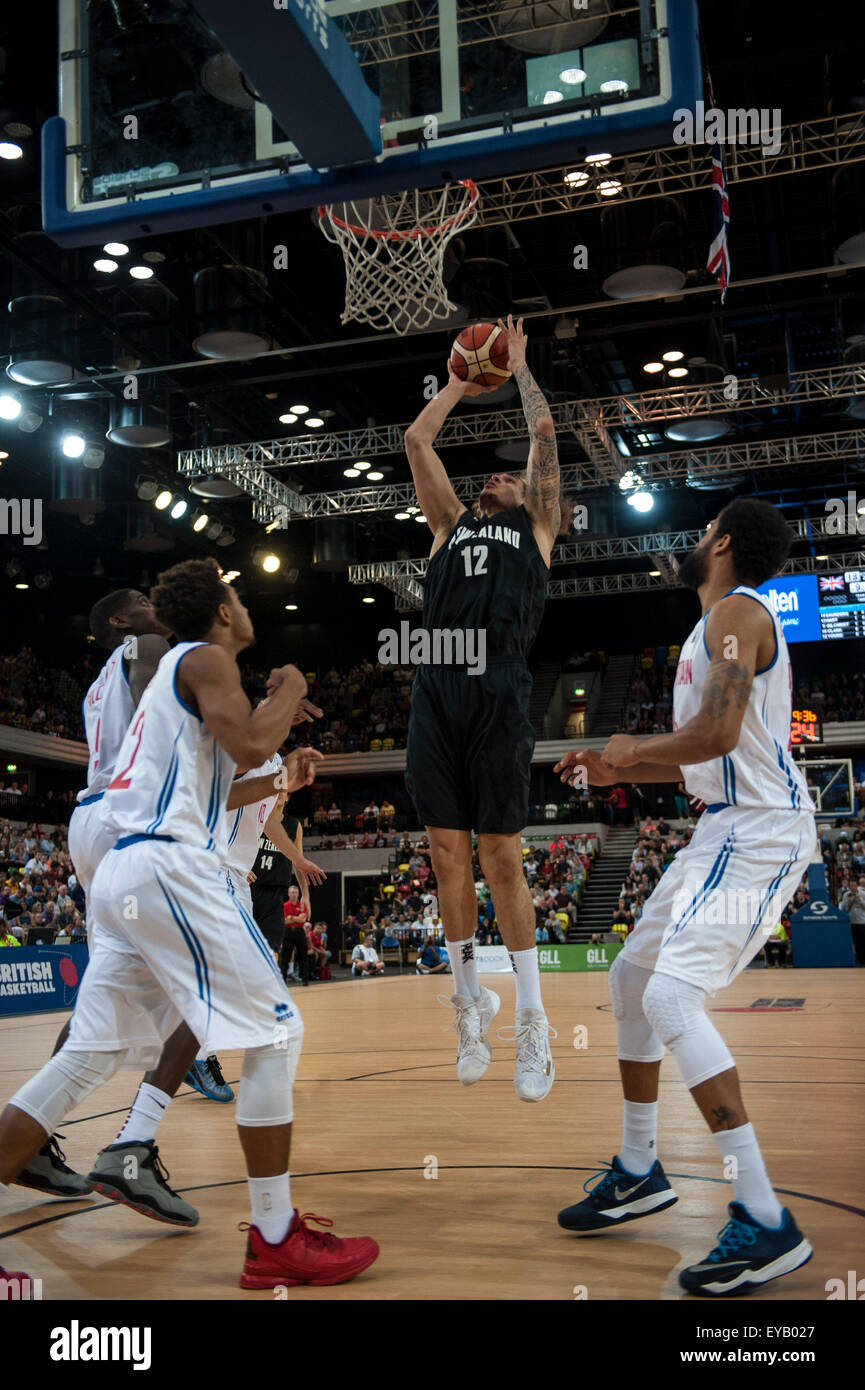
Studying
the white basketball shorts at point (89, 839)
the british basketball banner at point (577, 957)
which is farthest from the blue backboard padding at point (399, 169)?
the british basketball banner at point (577, 957)

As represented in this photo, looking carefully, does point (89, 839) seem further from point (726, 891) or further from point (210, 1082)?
point (726, 891)

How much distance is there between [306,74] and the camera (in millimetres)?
4332

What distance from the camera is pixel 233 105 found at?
511cm

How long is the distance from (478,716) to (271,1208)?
2257 millimetres

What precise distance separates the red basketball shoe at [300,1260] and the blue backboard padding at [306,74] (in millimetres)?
3841

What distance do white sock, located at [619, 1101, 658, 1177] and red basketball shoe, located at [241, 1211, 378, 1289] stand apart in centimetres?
91

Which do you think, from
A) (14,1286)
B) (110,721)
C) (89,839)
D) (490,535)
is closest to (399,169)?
(490,535)

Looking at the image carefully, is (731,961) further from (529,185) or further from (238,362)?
(238,362)

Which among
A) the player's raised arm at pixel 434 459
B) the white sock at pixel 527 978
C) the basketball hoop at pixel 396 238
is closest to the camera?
the white sock at pixel 527 978

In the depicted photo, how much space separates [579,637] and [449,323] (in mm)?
Result: 24949

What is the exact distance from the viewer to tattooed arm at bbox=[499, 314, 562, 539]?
16.0ft

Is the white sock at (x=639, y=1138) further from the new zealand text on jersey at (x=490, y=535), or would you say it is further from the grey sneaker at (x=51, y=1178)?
the new zealand text on jersey at (x=490, y=535)

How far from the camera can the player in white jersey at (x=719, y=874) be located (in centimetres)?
294
